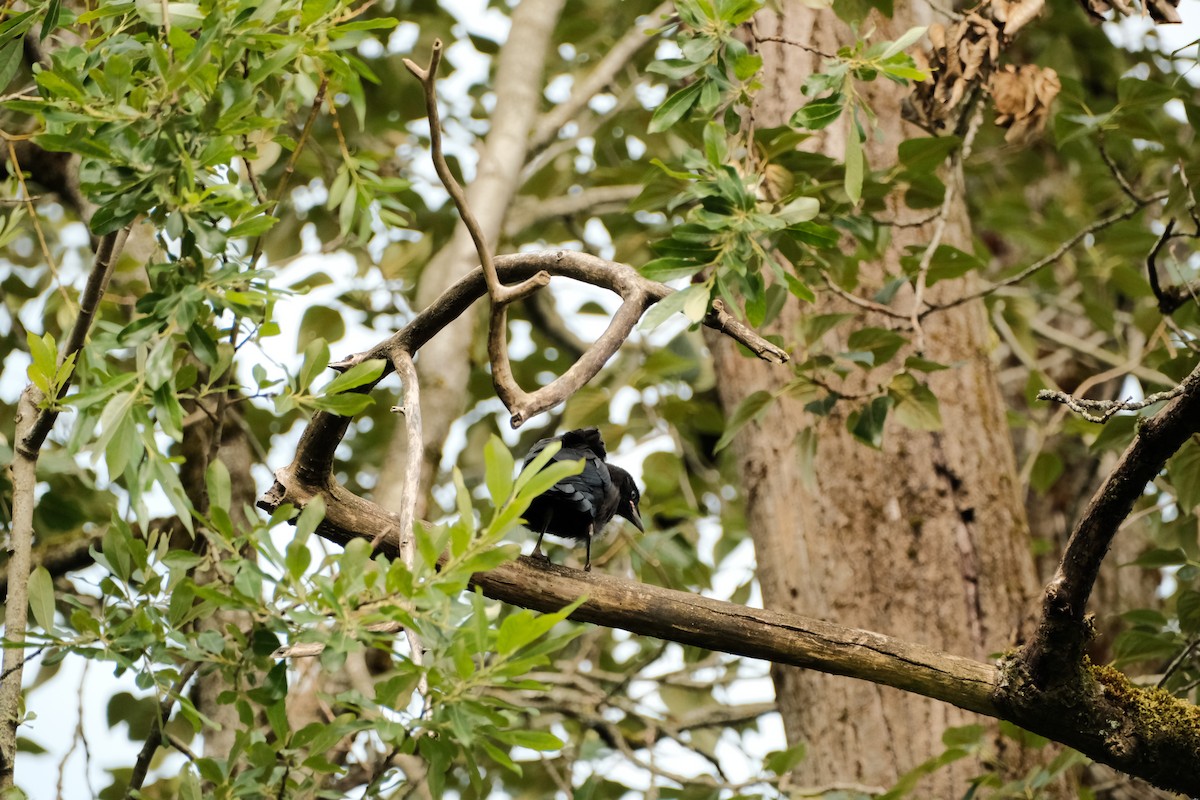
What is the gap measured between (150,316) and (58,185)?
195 centimetres

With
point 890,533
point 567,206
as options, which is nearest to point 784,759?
point 890,533

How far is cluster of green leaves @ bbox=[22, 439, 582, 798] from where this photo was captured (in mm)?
1605

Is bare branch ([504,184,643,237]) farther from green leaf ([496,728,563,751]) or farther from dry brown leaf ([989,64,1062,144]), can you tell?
green leaf ([496,728,563,751])

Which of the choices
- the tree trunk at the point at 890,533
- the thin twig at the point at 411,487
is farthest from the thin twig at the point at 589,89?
the thin twig at the point at 411,487

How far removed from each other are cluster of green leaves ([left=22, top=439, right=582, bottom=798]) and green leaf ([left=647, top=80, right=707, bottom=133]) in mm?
1109

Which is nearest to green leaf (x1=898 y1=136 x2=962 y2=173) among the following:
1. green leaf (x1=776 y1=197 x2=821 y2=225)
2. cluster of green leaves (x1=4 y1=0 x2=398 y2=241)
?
green leaf (x1=776 y1=197 x2=821 y2=225)

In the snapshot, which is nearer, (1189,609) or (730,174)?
(730,174)

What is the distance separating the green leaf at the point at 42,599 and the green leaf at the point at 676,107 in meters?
1.49

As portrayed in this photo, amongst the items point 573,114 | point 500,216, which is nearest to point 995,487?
point 500,216

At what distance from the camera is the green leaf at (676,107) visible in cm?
249

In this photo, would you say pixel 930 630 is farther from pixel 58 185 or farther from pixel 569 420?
pixel 58 185

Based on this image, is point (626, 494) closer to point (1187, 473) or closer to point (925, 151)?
point (925, 151)

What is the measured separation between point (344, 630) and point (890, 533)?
Answer: 218 cm

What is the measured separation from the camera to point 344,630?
1.63m
